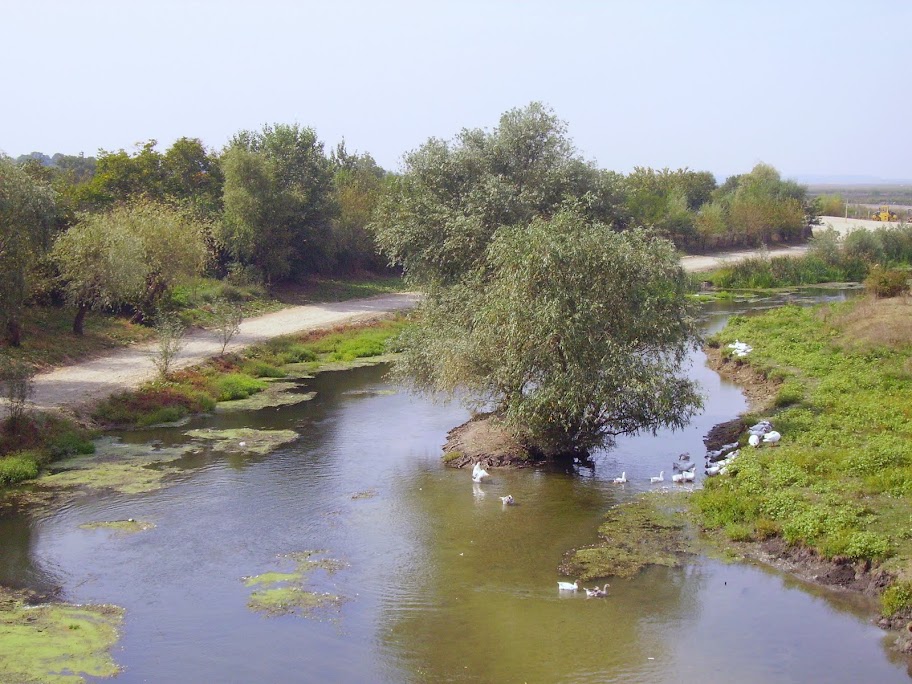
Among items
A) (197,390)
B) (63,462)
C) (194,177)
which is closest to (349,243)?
(194,177)

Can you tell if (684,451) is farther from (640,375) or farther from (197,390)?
(197,390)

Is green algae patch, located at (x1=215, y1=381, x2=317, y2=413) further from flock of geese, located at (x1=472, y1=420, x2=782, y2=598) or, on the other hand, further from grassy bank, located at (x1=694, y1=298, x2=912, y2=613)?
grassy bank, located at (x1=694, y1=298, x2=912, y2=613)

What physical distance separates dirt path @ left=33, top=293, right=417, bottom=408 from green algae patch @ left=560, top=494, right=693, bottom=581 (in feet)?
54.7

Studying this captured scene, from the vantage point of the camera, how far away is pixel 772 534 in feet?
62.5

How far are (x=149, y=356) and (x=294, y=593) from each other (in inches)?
783

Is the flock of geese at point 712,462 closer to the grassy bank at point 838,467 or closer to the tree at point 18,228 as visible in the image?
the grassy bank at point 838,467

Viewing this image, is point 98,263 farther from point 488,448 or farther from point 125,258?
point 488,448

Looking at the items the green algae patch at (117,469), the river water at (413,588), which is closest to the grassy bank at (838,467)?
the river water at (413,588)

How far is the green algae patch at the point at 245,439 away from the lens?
26688 millimetres

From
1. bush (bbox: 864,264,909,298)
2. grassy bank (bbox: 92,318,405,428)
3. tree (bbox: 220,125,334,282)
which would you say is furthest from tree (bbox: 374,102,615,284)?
bush (bbox: 864,264,909,298)

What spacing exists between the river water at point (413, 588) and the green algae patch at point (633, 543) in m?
0.40

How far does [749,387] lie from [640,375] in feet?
40.5

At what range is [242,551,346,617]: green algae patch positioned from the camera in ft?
54.4

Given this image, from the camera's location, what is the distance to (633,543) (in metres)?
19.5
